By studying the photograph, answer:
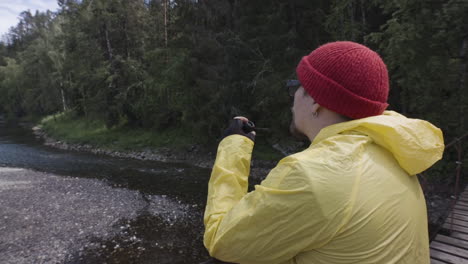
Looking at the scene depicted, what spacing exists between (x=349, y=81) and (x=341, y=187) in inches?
17.7

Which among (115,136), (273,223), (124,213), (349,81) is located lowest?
(115,136)

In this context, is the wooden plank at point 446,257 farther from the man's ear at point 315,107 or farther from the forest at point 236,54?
the forest at point 236,54

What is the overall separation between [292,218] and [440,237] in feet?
15.2

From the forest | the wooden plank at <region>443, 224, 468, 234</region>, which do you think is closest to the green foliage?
the forest

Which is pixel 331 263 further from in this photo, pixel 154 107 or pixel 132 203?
pixel 154 107

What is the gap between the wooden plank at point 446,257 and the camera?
3.80 metres

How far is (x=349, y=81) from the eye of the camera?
1.21 metres

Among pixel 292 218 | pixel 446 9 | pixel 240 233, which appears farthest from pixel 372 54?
pixel 446 9

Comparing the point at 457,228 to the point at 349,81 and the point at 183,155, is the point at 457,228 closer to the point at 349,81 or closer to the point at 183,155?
the point at 349,81

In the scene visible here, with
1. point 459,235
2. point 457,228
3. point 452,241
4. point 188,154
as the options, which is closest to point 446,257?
point 452,241

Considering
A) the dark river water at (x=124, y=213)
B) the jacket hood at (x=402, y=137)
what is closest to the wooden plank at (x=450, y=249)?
the jacket hood at (x=402, y=137)

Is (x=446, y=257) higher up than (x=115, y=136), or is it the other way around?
(x=446, y=257)

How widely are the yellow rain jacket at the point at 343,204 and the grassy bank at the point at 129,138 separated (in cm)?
1520

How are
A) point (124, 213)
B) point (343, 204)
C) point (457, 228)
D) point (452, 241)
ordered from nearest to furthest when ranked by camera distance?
point (343, 204), point (452, 241), point (457, 228), point (124, 213)
